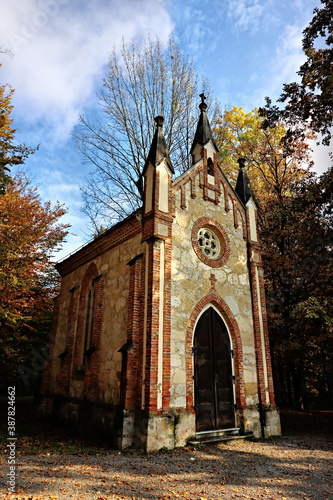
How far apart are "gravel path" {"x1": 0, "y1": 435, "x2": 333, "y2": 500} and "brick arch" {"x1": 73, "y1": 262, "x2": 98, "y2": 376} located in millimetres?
5014

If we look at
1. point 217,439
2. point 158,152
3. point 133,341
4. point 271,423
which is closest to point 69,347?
point 133,341

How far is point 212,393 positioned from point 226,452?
1.68m

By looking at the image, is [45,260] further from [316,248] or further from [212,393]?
[316,248]

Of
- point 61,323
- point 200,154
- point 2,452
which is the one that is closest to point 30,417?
point 61,323

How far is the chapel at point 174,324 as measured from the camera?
823 cm

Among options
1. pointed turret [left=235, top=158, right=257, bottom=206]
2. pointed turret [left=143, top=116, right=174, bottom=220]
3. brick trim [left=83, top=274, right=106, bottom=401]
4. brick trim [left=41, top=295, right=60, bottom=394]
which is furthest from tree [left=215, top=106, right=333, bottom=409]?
brick trim [left=41, top=295, right=60, bottom=394]

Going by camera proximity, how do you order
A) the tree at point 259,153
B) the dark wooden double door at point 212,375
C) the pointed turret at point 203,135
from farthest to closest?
the tree at point 259,153, the pointed turret at point 203,135, the dark wooden double door at point 212,375

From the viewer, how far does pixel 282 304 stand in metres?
14.5

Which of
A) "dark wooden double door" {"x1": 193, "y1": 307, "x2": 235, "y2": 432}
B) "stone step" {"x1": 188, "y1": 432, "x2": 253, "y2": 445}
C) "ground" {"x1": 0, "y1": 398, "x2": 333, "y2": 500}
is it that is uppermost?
"dark wooden double door" {"x1": 193, "y1": 307, "x2": 235, "y2": 432}

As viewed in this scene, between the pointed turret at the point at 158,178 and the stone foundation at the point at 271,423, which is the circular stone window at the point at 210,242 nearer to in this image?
the pointed turret at the point at 158,178

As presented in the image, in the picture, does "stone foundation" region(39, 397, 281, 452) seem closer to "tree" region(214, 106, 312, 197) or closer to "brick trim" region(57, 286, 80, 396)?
"brick trim" region(57, 286, 80, 396)

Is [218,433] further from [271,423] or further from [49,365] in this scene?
[49,365]

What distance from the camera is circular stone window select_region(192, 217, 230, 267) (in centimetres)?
1024

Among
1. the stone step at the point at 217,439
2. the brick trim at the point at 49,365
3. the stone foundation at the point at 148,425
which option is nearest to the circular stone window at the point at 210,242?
the stone foundation at the point at 148,425
